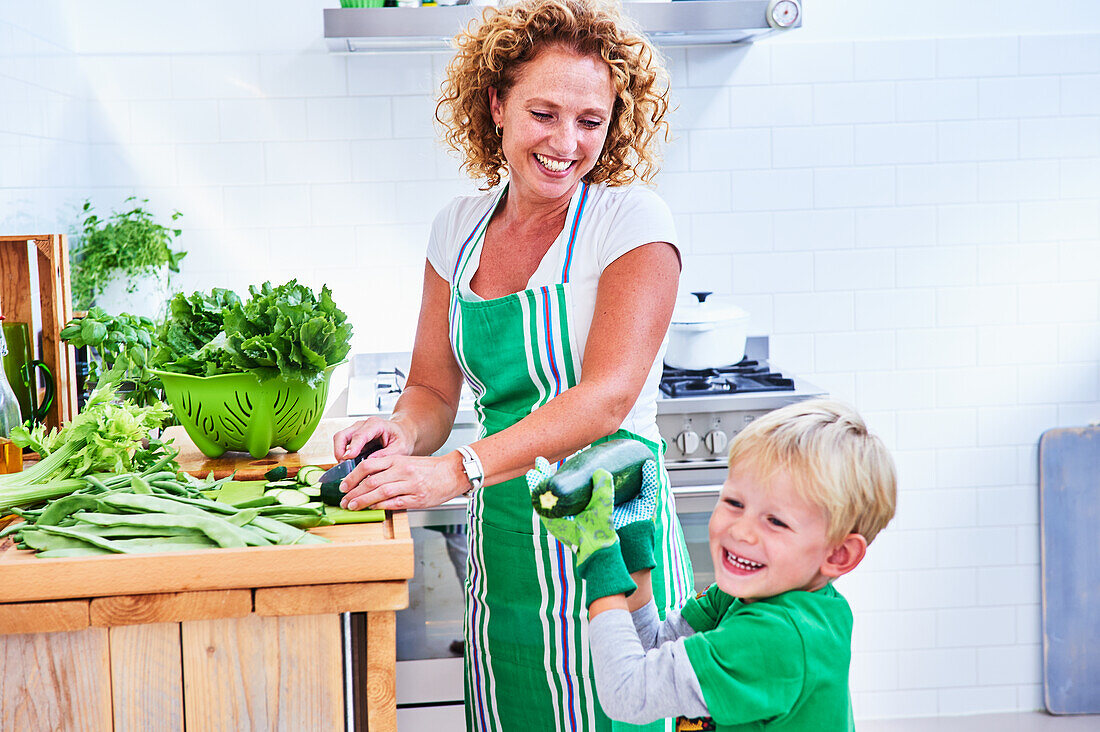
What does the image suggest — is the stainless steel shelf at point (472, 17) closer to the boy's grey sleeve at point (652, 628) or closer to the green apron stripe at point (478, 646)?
the green apron stripe at point (478, 646)

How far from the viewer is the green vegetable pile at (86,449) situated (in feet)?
4.40

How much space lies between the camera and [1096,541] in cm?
342

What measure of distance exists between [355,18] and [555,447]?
5.79 feet

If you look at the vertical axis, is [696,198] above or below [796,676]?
above

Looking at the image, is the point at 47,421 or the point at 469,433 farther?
the point at 469,433

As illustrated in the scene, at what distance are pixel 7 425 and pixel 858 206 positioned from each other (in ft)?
8.68

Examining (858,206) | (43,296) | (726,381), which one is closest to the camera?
(43,296)

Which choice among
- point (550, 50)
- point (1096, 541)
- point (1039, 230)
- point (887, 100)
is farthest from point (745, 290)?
point (550, 50)

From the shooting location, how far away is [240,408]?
159cm

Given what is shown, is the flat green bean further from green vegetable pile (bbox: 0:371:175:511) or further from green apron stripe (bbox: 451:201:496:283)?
green apron stripe (bbox: 451:201:496:283)

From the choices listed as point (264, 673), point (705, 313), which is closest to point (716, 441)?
point (705, 313)

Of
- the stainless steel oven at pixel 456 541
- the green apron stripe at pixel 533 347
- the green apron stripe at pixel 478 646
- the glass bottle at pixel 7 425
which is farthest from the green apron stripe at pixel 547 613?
the stainless steel oven at pixel 456 541

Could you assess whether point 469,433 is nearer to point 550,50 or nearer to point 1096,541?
point 550,50

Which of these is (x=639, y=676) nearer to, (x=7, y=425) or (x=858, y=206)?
(x=7, y=425)
